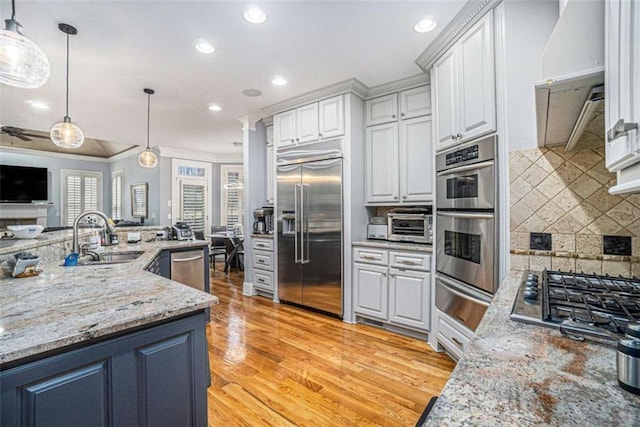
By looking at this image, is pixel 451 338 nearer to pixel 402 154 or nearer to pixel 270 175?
pixel 402 154

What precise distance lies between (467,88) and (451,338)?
189cm

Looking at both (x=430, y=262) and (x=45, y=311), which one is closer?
(x=45, y=311)

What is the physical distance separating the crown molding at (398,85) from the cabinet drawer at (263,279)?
262 cm

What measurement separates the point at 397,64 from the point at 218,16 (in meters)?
1.62

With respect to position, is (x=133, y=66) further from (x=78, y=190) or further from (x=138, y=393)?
(x=78, y=190)

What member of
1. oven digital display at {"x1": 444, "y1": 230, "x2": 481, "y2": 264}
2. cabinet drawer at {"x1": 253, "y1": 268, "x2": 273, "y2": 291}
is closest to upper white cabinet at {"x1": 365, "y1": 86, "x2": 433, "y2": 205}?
oven digital display at {"x1": 444, "y1": 230, "x2": 481, "y2": 264}

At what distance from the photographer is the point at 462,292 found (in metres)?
2.22

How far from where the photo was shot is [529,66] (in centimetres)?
180

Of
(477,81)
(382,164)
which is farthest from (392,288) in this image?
(477,81)

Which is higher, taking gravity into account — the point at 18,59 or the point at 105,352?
the point at 18,59

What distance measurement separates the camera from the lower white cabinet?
276 centimetres

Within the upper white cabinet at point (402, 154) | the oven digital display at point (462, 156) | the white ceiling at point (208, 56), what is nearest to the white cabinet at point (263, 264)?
the upper white cabinet at point (402, 154)

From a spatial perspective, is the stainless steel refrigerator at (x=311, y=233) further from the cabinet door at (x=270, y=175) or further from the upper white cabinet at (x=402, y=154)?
the cabinet door at (x=270, y=175)

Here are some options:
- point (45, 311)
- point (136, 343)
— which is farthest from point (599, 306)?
point (45, 311)
